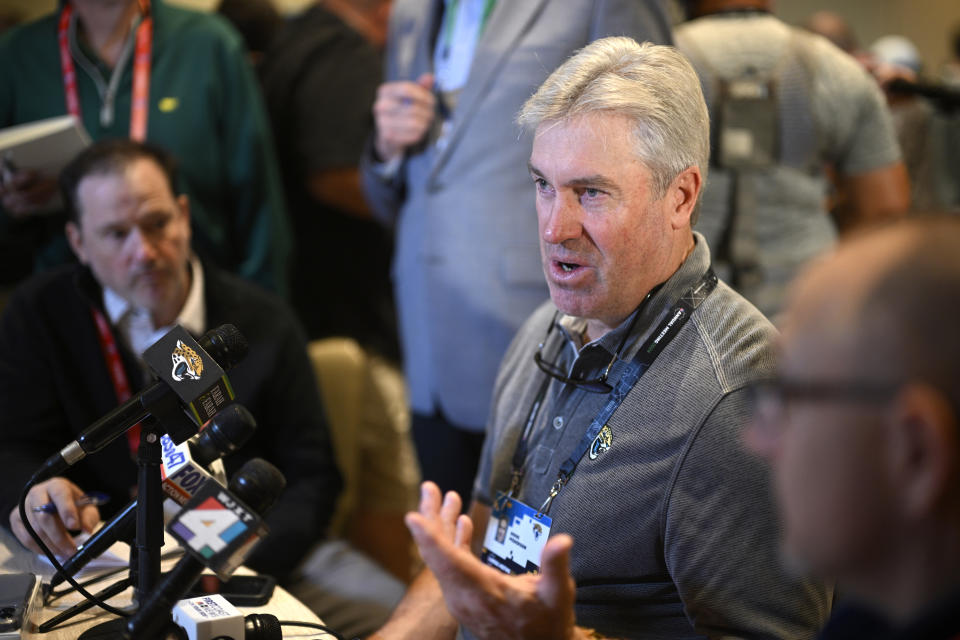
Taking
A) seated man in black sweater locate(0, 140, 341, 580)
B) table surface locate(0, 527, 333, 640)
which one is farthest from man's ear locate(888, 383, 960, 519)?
seated man in black sweater locate(0, 140, 341, 580)

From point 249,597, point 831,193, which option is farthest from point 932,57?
point 249,597

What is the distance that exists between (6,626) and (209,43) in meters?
1.91

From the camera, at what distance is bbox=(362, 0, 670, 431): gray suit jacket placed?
2070mm

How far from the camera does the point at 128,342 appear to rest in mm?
2209

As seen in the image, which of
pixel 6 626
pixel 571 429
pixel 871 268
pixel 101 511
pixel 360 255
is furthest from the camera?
pixel 360 255

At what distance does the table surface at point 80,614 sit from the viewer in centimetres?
140

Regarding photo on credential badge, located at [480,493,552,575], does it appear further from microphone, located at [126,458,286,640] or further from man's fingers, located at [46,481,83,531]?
man's fingers, located at [46,481,83,531]

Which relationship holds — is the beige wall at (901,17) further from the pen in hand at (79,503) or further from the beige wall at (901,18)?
the pen in hand at (79,503)

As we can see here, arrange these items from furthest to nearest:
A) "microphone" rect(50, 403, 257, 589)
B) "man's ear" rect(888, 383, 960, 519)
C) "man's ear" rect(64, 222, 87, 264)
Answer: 1. "man's ear" rect(64, 222, 87, 264)
2. "microphone" rect(50, 403, 257, 589)
3. "man's ear" rect(888, 383, 960, 519)

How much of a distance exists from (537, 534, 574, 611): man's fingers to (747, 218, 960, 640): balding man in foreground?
11.1 inches

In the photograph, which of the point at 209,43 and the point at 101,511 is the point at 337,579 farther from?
the point at 209,43

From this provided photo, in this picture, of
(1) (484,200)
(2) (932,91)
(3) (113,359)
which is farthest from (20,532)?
(2) (932,91)

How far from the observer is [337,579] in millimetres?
2197

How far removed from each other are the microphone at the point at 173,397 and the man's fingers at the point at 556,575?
0.51 meters
